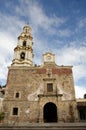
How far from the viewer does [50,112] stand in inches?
888

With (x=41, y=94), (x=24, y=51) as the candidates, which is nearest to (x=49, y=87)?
(x=41, y=94)

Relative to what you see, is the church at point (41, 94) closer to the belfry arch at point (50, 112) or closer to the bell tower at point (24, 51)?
the belfry arch at point (50, 112)

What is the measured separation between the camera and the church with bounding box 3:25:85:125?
1970 centimetres

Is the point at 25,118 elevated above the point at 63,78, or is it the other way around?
the point at 63,78

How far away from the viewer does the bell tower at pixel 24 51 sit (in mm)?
28719

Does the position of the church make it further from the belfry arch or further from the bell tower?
the bell tower

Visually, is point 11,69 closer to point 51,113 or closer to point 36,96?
point 36,96

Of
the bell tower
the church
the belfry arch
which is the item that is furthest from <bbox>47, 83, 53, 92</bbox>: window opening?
the bell tower

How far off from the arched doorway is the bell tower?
9655 mm

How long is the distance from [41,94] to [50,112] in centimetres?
379

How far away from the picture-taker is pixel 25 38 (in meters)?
31.5

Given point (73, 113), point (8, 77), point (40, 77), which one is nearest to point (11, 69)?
point (8, 77)

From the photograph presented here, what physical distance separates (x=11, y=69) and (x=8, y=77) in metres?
1.43

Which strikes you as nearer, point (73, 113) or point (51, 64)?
point (73, 113)
